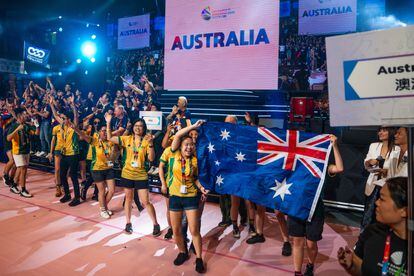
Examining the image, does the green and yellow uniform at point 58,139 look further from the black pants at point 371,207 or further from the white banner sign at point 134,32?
the white banner sign at point 134,32

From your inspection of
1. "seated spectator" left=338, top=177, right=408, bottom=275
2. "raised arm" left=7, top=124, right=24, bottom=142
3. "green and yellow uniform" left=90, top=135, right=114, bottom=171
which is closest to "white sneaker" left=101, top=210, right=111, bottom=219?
"green and yellow uniform" left=90, top=135, right=114, bottom=171

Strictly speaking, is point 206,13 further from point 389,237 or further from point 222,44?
point 389,237

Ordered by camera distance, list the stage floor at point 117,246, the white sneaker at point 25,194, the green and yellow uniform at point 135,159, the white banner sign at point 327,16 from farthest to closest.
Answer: the white banner sign at point 327,16 < the white sneaker at point 25,194 < the green and yellow uniform at point 135,159 < the stage floor at point 117,246

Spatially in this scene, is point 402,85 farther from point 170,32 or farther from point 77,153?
point 77,153

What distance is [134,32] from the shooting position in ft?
51.5

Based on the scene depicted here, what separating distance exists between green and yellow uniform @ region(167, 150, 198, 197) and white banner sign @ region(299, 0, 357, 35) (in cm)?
836

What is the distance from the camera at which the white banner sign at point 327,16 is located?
1030 centimetres

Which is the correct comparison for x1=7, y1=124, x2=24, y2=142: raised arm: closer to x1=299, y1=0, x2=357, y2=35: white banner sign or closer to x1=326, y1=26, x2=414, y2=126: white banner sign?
x1=326, y1=26, x2=414, y2=126: white banner sign

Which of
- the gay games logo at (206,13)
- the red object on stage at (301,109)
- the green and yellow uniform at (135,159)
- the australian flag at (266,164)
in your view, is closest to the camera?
the australian flag at (266,164)

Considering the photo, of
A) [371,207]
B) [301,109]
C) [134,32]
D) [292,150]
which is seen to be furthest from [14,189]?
[134,32]

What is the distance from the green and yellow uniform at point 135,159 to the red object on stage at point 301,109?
4.45m

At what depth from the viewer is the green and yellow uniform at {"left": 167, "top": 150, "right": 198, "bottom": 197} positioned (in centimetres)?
445

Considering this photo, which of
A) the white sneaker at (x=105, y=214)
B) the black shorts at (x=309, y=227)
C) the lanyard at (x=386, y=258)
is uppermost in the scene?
the lanyard at (x=386, y=258)

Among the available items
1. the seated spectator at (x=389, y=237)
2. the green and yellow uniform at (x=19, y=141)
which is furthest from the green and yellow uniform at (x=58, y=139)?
the seated spectator at (x=389, y=237)
